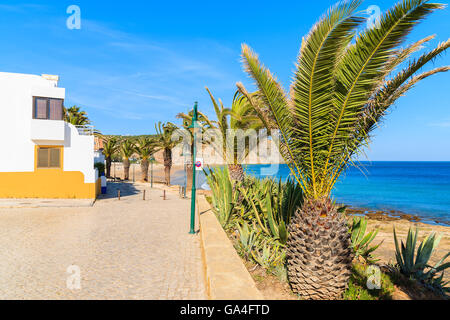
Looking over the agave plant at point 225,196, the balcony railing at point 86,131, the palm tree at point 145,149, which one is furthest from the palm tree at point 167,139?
the agave plant at point 225,196

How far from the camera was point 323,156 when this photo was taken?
18.3ft

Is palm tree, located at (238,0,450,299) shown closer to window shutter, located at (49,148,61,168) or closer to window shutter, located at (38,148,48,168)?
window shutter, located at (49,148,61,168)

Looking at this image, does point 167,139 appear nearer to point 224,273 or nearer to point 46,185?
point 46,185

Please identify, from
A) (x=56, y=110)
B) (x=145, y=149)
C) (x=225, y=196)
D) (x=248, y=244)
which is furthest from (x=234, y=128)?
(x=145, y=149)

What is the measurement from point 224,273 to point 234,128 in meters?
10.2

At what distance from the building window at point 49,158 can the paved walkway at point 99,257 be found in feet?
17.5

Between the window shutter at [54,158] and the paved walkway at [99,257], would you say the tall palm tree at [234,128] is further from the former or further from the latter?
the window shutter at [54,158]

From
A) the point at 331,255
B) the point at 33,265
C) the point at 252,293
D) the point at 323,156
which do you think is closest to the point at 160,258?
the point at 33,265

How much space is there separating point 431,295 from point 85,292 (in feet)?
23.4

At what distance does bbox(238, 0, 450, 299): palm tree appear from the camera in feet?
15.0

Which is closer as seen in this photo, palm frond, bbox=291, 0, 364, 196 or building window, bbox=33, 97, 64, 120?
palm frond, bbox=291, 0, 364, 196

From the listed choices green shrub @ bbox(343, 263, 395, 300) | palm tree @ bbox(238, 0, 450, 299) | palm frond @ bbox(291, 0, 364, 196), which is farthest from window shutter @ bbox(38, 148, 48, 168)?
green shrub @ bbox(343, 263, 395, 300)

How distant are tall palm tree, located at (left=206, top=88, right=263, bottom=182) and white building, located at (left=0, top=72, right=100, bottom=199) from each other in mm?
9745

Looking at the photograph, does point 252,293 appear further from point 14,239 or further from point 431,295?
point 14,239
